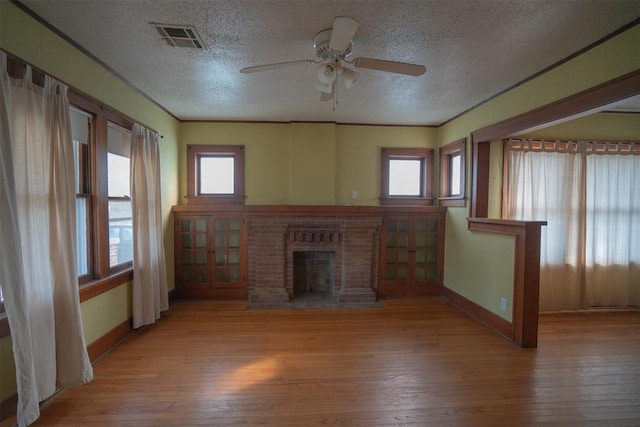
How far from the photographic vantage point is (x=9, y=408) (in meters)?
1.61

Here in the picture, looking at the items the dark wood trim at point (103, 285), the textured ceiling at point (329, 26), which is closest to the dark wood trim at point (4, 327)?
the dark wood trim at point (103, 285)

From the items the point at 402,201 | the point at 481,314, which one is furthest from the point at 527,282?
the point at 402,201

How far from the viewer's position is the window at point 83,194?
87.8 inches

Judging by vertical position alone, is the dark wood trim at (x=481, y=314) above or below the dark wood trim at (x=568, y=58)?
below

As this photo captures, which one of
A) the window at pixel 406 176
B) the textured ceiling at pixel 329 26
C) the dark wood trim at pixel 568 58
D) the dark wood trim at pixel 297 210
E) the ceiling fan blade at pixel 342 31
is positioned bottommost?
the dark wood trim at pixel 297 210

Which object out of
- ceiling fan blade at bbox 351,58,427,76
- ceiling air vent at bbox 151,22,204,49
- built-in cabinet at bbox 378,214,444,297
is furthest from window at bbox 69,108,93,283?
built-in cabinet at bbox 378,214,444,297

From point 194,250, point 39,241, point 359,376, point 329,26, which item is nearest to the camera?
point 39,241

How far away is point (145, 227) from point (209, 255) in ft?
3.77

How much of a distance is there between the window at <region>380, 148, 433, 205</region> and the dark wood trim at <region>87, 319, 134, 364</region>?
11.5 feet

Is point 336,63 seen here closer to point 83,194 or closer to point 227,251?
point 83,194

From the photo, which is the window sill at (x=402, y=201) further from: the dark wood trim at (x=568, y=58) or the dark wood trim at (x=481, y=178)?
the dark wood trim at (x=568, y=58)

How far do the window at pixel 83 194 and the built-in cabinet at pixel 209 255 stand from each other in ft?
4.93

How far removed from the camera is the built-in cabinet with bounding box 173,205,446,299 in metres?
3.81

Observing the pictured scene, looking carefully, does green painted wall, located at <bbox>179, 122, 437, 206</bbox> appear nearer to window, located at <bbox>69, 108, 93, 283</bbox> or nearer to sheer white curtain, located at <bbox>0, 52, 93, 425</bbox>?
window, located at <bbox>69, 108, 93, 283</bbox>
